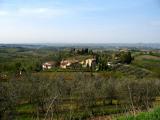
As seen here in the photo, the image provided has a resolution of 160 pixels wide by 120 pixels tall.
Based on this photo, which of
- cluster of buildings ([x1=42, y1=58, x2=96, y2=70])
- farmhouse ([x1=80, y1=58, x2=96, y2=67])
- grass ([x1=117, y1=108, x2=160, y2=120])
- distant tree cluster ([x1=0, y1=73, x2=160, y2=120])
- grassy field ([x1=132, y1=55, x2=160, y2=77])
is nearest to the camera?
grass ([x1=117, y1=108, x2=160, y2=120])

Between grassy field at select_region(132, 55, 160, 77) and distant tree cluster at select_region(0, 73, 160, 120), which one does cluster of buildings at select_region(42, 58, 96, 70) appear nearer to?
grassy field at select_region(132, 55, 160, 77)

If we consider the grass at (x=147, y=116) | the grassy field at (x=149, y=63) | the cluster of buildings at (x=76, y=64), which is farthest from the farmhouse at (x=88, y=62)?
the grass at (x=147, y=116)

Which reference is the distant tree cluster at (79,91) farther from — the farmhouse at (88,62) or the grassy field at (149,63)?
the farmhouse at (88,62)

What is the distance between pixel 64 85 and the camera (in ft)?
162

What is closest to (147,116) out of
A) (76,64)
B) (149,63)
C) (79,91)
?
(79,91)

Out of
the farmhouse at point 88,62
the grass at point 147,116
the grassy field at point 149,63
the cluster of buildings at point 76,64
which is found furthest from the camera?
the farmhouse at point 88,62

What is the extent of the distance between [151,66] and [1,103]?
75.0 meters

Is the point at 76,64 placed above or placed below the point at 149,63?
below

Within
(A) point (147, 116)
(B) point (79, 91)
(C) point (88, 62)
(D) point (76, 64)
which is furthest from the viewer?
(C) point (88, 62)

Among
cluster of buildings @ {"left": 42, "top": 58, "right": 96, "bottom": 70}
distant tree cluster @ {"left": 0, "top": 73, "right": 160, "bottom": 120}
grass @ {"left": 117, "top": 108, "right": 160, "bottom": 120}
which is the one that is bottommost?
cluster of buildings @ {"left": 42, "top": 58, "right": 96, "bottom": 70}

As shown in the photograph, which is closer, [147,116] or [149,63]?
[147,116]

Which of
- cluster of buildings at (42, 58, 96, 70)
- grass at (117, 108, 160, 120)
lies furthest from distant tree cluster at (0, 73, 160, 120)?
cluster of buildings at (42, 58, 96, 70)

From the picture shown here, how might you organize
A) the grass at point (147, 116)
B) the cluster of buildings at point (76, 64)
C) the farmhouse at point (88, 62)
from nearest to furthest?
1. the grass at point (147, 116)
2. the cluster of buildings at point (76, 64)
3. the farmhouse at point (88, 62)

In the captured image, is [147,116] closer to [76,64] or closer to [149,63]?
[76,64]
